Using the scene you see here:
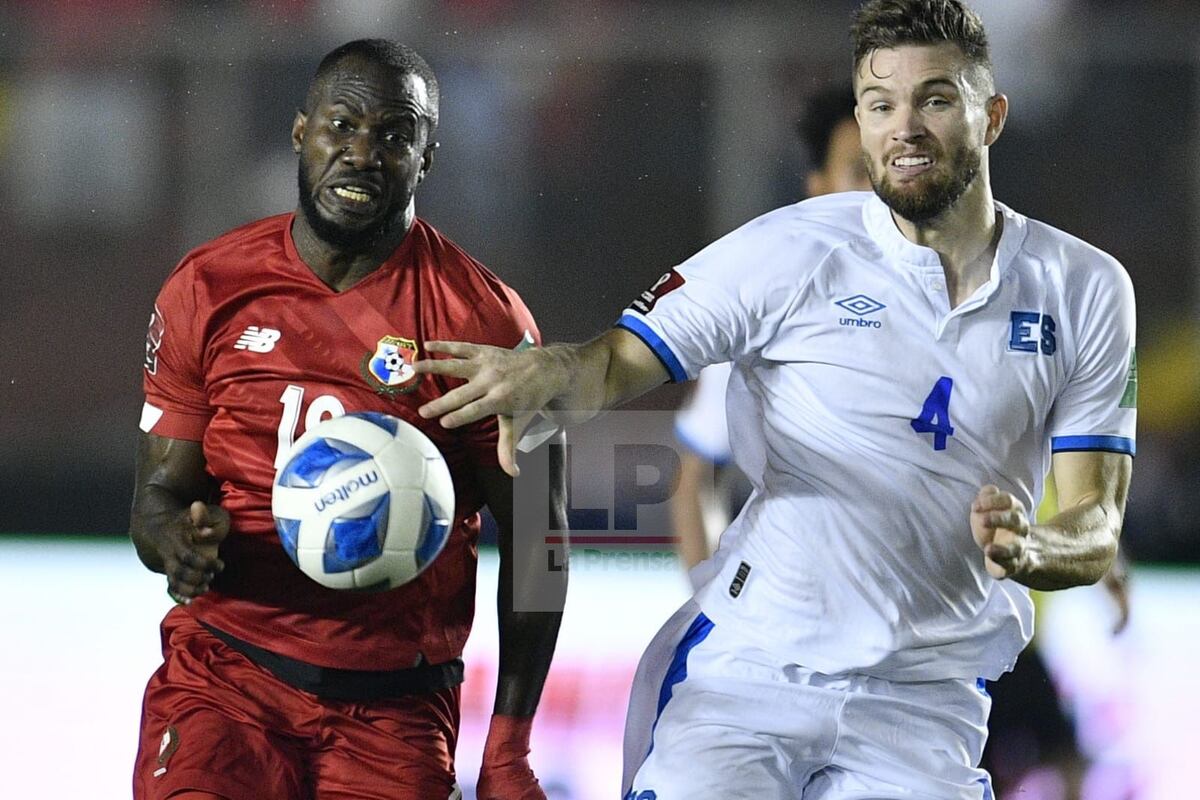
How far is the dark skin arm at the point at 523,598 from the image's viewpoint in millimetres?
3041

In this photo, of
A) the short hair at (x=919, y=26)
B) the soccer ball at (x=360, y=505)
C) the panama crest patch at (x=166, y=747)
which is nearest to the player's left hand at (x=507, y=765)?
the soccer ball at (x=360, y=505)

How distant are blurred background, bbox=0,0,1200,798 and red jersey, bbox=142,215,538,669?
5233 mm

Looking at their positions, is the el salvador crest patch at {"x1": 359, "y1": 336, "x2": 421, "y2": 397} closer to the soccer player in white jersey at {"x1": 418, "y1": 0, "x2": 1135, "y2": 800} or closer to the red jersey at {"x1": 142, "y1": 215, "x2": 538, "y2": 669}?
the red jersey at {"x1": 142, "y1": 215, "x2": 538, "y2": 669}

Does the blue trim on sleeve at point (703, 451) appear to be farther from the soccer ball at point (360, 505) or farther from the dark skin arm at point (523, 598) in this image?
the soccer ball at point (360, 505)

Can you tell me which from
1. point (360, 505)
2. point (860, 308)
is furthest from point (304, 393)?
point (860, 308)

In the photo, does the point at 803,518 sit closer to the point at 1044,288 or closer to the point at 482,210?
the point at 1044,288

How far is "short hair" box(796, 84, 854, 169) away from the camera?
12.5ft

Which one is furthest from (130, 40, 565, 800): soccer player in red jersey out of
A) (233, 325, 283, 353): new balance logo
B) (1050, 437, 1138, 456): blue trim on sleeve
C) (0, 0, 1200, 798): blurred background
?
(0, 0, 1200, 798): blurred background

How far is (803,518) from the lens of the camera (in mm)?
2775

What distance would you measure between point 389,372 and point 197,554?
480mm

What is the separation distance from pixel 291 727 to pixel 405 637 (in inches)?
10.3

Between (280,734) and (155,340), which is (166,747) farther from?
(155,340)

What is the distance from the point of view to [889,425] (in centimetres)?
272

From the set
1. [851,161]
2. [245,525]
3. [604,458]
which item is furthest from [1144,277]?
[245,525]
